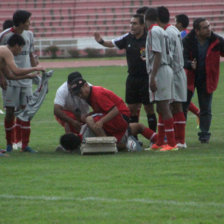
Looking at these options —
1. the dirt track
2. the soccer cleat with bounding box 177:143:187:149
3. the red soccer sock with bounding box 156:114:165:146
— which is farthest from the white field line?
the dirt track

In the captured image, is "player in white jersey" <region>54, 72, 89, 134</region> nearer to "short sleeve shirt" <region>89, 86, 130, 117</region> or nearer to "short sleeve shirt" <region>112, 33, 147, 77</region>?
"short sleeve shirt" <region>89, 86, 130, 117</region>

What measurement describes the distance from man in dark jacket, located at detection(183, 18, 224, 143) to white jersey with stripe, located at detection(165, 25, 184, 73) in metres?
0.90

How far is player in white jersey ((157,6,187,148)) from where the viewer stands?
10281mm

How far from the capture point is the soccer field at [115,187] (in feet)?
20.0

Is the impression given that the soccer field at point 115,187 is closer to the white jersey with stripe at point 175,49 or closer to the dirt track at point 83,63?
the white jersey with stripe at point 175,49

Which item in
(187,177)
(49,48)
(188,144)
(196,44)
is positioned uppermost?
(196,44)

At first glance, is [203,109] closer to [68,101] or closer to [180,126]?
[180,126]

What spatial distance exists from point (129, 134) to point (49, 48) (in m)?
31.6

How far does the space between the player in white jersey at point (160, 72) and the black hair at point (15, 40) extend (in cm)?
171

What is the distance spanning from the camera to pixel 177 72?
1048 cm

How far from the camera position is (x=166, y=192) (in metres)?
6.94

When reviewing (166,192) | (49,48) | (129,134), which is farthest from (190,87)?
(49,48)

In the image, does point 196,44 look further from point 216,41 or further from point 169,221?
point 169,221

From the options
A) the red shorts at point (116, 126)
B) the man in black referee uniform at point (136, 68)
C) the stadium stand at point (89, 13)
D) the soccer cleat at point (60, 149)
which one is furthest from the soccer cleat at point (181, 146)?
the stadium stand at point (89, 13)
